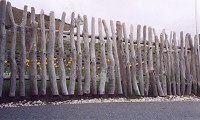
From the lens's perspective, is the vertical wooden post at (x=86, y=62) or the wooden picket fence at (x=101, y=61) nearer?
the wooden picket fence at (x=101, y=61)

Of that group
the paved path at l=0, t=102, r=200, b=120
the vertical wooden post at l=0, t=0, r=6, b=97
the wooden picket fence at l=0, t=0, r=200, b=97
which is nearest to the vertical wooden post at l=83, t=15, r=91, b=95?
the wooden picket fence at l=0, t=0, r=200, b=97

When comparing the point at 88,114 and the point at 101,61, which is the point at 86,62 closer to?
the point at 101,61

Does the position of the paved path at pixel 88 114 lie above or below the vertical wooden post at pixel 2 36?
below

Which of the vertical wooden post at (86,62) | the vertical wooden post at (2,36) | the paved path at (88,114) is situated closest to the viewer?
the paved path at (88,114)

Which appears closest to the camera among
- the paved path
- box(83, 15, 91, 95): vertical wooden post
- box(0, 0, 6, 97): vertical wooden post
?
the paved path

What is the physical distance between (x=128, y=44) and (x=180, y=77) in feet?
6.93

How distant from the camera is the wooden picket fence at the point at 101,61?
6.52 metres

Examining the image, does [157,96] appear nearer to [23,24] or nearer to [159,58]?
[159,58]

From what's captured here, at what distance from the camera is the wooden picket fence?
21.4ft

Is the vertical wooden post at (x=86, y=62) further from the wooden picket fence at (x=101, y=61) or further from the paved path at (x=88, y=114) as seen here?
the paved path at (x=88, y=114)

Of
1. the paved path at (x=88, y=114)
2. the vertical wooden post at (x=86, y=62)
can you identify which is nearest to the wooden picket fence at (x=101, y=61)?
the vertical wooden post at (x=86, y=62)

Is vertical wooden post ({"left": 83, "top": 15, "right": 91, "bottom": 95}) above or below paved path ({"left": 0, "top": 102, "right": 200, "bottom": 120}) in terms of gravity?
above

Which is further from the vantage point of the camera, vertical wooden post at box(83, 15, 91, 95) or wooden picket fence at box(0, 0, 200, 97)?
vertical wooden post at box(83, 15, 91, 95)

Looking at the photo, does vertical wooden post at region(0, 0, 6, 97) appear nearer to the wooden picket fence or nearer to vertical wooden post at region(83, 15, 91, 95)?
the wooden picket fence
